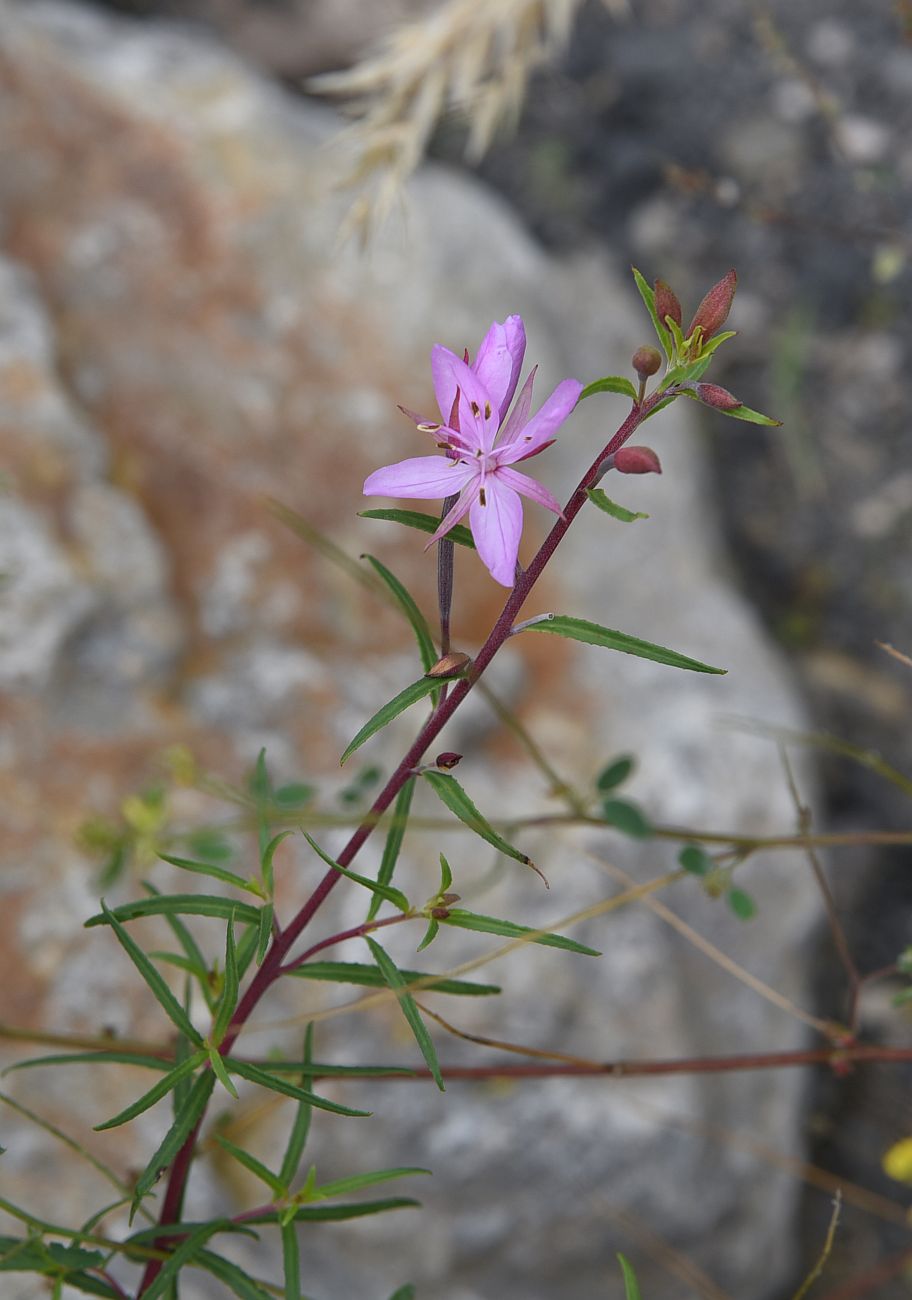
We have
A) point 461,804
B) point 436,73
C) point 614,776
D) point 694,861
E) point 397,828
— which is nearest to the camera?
point 461,804

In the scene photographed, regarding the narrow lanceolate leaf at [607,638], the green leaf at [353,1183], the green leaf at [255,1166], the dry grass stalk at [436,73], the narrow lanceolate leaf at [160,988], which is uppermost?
the dry grass stalk at [436,73]

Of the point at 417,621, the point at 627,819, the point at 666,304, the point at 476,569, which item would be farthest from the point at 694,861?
the point at 476,569

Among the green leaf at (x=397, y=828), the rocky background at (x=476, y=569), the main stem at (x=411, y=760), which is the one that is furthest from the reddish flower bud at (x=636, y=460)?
the rocky background at (x=476, y=569)

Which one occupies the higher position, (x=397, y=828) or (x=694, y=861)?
(x=694, y=861)

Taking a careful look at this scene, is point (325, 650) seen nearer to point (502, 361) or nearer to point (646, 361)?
point (502, 361)

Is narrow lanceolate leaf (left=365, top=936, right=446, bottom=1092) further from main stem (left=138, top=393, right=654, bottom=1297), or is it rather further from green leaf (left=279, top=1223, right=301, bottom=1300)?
green leaf (left=279, top=1223, right=301, bottom=1300)

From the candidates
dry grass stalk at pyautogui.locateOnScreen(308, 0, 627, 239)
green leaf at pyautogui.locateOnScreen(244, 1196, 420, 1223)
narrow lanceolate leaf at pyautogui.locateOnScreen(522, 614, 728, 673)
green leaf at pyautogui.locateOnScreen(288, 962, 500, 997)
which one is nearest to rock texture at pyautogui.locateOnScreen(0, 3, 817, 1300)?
dry grass stalk at pyautogui.locateOnScreen(308, 0, 627, 239)

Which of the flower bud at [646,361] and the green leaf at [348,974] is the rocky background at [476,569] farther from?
the flower bud at [646,361]
